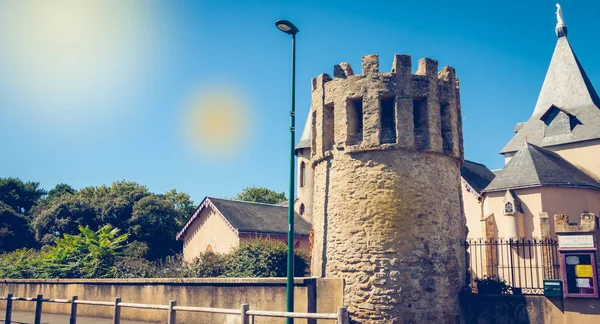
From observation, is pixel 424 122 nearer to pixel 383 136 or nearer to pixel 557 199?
pixel 383 136

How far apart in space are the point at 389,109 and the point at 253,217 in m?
20.8

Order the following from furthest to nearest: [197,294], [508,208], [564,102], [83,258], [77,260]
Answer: [564,102], [508,208], [77,260], [83,258], [197,294]

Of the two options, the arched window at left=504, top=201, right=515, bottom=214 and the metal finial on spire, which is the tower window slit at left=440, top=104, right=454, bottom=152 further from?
the metal finial on spire

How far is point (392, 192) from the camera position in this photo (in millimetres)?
12445

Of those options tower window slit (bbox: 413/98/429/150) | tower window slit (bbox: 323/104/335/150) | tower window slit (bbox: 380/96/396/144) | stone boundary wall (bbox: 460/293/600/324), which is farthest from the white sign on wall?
tower window slit (bbox: 323/104/335/150)

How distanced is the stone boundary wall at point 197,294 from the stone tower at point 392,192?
0.70m

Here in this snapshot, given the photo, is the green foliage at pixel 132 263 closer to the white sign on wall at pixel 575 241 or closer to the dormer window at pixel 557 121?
the white sign on wall at pixel 575 241

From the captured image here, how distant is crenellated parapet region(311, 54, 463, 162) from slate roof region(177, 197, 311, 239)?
1758cm

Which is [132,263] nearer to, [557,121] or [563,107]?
[557,121]

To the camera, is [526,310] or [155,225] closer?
[526,310]

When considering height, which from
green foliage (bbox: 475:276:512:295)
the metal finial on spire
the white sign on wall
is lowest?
green foliage (bbox: 475:276:512:295)

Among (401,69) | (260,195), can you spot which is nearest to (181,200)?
(260,195)

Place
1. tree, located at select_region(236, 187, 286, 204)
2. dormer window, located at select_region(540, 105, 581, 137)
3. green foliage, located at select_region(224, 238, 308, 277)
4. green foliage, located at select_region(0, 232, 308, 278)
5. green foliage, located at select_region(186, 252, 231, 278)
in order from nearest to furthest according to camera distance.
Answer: green foliage, located at select_region(224, 238, 308, 277) → green foliage, located at select_region(0, 232, 308, 278) → green foliage, located at select_region(186, 252, 231, 278) → dormer window, located at select_region(540, 105, 581, 137) → tree, located at select_region(236, 187, 286, 204)

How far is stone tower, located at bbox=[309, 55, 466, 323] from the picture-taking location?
1209 centimetres
